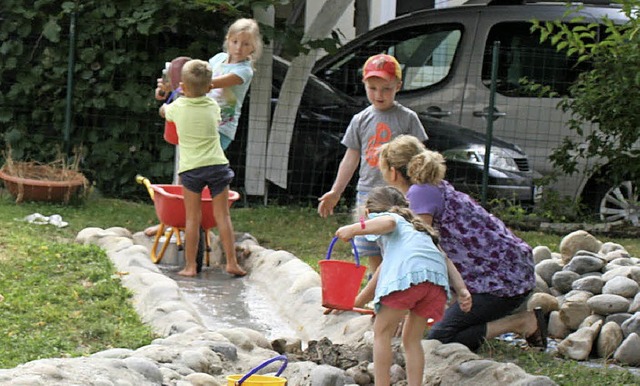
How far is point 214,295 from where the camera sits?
24.8 ft

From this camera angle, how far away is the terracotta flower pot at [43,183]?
395 inches

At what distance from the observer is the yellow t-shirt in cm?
783

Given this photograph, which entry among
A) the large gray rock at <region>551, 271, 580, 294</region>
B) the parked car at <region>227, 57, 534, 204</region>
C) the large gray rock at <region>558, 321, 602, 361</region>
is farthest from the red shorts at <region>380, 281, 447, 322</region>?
the parked car at <region>227, 57, 534, 204</region>

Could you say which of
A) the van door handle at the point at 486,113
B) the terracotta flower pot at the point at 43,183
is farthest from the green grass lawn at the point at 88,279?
the van door handle at the point at 486,113

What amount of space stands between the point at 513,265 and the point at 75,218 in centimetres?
479

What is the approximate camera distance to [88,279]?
703 cm

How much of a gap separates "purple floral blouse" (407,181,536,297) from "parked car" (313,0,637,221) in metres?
4.77

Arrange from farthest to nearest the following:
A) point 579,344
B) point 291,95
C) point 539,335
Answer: point 291,95 < point 539,335 < point 579,344

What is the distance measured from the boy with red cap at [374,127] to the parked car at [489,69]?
3563 millimetres

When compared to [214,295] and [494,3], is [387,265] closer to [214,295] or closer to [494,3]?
[214,295]

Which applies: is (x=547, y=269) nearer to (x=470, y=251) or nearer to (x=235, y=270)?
(x=470, y=251)

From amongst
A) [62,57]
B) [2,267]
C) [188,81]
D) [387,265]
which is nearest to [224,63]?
[188,81]

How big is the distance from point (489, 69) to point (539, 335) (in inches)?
193

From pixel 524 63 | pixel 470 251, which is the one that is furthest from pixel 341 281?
pixel 524 63
